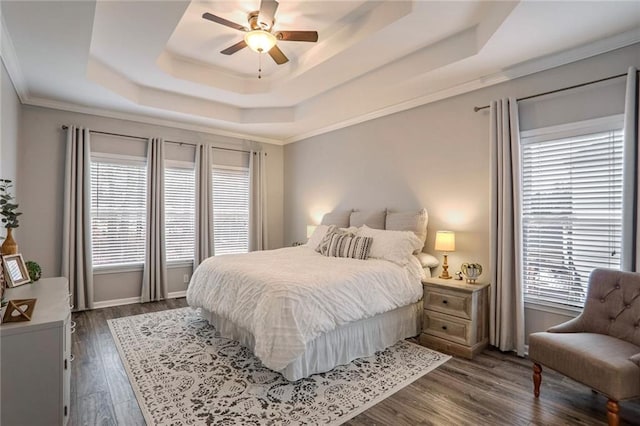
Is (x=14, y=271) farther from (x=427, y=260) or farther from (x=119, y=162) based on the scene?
(x=427, y=260)

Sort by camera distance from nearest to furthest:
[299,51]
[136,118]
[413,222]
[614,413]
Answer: [614,413]
[299,51]
[413,222]
[136,118]

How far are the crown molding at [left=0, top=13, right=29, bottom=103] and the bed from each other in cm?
263

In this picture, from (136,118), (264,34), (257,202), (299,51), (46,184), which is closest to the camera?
(264,34)

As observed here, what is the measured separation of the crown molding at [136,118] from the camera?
4.28m

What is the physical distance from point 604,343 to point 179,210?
5413mm

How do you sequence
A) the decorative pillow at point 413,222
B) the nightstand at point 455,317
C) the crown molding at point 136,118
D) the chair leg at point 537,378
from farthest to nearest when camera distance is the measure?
the crown molding at point 136,118
the decorative pillow at point 413,222
the nightstand at point 455,317
the chair leg at point 537,378

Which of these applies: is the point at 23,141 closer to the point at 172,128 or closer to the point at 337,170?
the point at 172,128

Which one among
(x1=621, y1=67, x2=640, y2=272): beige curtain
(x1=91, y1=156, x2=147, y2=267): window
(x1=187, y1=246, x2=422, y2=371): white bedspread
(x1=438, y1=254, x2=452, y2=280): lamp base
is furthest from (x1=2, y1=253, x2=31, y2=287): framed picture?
(x1=621, y1=67, x2=640, y2=272): beige curtain

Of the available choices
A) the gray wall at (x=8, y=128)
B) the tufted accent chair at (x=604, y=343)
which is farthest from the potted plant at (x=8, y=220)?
the tufted accent chair at (x=604, y=343)

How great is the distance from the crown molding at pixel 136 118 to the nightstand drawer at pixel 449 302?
4.29m

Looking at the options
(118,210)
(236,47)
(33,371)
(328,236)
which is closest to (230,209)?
(118,210)

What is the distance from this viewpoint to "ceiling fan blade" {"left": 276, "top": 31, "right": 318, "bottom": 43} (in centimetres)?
275

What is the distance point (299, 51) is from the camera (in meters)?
3.74

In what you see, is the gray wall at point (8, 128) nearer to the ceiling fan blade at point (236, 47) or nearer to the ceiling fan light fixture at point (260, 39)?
the ceiling fan blade at point (236, 47)
